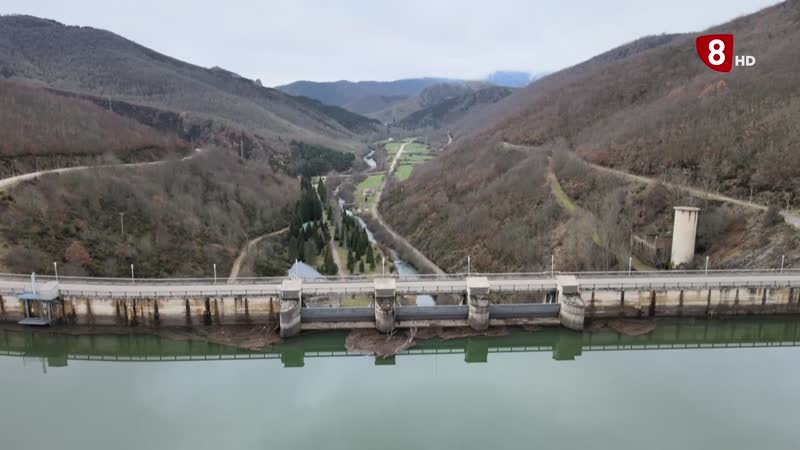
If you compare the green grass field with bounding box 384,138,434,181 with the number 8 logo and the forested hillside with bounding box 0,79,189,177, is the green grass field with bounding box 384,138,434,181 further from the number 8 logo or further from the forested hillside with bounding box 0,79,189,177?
the number 8 logo

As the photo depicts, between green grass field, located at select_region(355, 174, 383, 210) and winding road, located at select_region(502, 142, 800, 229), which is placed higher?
winding road, located at select_region(502, 142, 800, 229)

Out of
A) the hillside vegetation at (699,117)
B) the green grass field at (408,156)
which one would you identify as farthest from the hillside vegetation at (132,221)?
the green grass field at (408,156)

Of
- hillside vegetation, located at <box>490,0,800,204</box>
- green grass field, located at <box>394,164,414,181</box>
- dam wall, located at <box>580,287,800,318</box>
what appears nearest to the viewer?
dam wall, located at <box>580,287,800,318</box>

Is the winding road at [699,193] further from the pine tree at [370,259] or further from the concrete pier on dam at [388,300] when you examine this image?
the pine tree at [370,259]

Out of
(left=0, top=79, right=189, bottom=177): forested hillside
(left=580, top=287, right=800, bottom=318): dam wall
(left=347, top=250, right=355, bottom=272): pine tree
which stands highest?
(left=0, top=79, right=189, bottom=177): forested hillside

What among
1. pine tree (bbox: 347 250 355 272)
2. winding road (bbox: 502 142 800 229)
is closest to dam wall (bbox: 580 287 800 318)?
winding road (bbox: 502 142 800 229)

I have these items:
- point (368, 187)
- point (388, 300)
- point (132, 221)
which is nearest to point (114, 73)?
point (368, 187)

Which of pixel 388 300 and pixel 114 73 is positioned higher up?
pixel 114 73

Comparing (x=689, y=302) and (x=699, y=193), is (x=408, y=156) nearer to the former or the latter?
(x=699, y=193)
